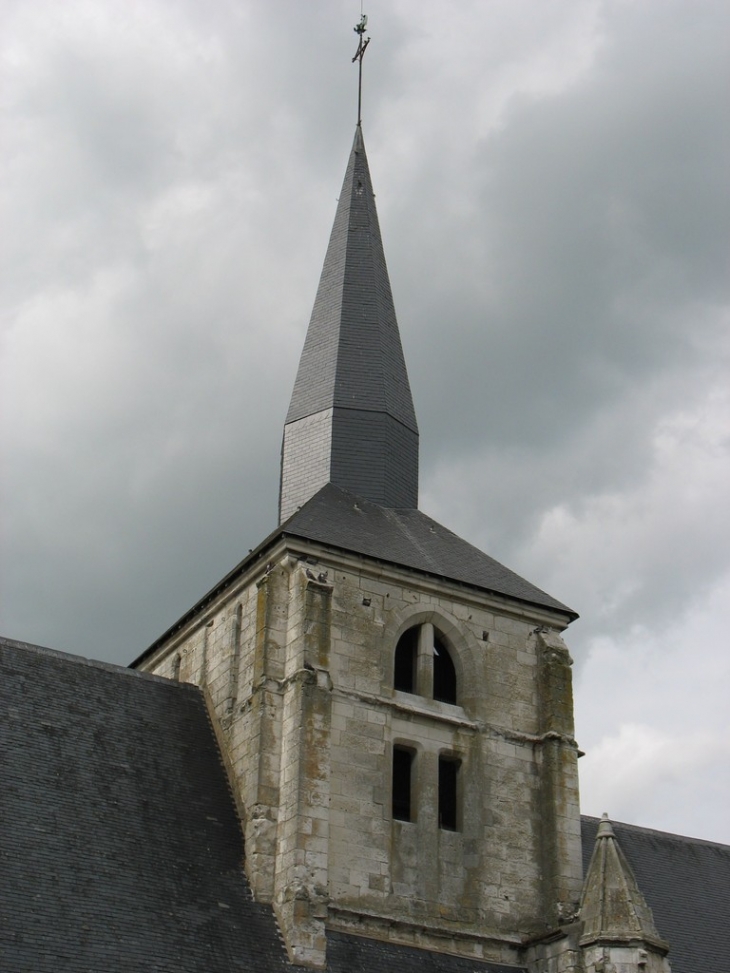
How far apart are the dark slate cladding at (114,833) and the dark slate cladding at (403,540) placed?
3649mm

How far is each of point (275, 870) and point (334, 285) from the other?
12.5 metres

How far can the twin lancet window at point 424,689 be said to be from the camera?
70.8ft

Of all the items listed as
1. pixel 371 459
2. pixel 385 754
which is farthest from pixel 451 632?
pixel 371 459

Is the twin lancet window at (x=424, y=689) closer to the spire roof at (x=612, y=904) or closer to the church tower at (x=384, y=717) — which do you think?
the church tower at (x=384, y=717)

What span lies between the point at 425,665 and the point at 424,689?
15.9 inches

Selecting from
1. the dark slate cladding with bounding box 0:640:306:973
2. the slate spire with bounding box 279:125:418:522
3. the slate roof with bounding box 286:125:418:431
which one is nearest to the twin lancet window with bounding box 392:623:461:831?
the dark slate cladding with bounding box 0:640:306:973

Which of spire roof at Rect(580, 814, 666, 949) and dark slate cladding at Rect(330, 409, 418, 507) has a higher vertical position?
dark slate cladding at Rect(330, 409, 418, 507)

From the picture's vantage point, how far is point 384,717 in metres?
21.5

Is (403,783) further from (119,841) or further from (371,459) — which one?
(371,459)

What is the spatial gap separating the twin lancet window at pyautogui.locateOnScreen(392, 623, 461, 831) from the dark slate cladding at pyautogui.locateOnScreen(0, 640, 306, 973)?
2.70m

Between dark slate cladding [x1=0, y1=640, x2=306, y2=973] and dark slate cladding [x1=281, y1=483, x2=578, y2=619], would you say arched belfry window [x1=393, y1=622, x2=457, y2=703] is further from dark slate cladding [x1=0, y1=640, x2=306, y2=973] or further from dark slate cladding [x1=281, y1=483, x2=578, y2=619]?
dark slate cladding [x1=0, y1=640, x2=306, y2=973]

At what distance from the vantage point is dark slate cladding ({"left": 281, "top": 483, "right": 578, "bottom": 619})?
22562 mm

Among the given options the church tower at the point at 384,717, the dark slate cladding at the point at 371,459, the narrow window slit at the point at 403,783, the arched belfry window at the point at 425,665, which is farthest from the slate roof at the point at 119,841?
the dark slate cladding at the point at 371,459

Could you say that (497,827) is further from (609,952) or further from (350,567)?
(350,567)
